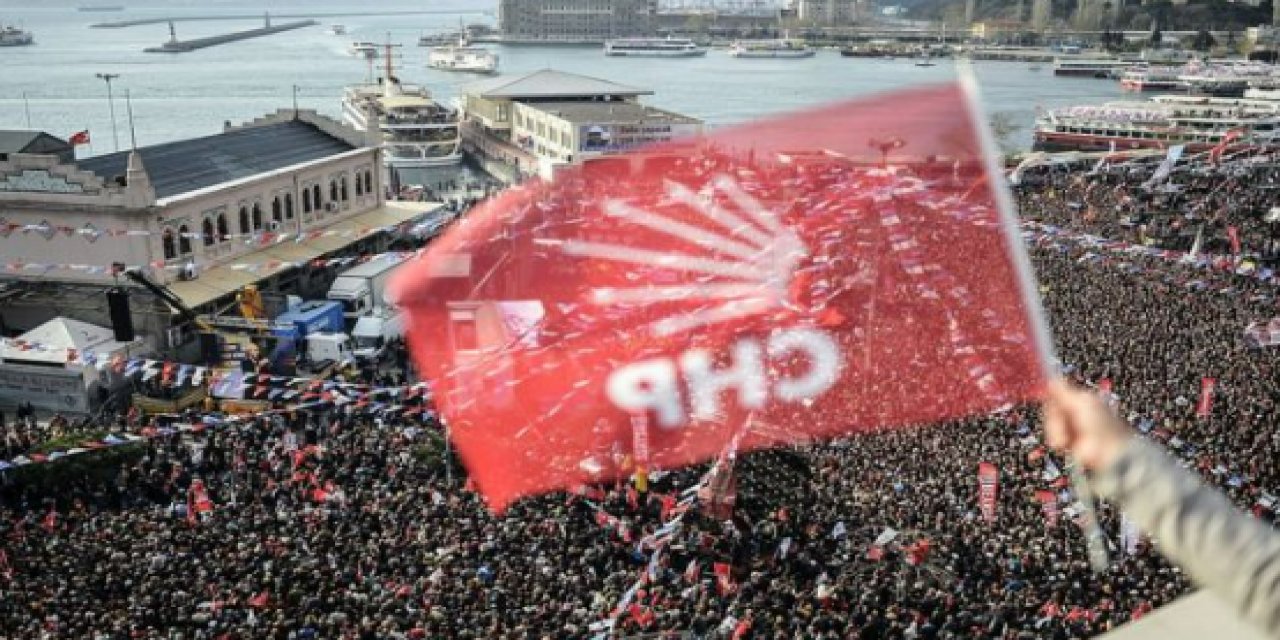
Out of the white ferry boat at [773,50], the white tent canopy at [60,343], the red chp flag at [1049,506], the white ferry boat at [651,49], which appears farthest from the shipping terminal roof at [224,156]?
the white ferry boat at [773,50]

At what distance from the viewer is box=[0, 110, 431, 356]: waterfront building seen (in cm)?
2105

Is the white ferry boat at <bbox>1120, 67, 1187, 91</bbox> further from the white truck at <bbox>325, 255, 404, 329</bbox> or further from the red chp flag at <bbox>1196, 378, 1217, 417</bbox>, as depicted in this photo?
the red chp flag at <bbox>1196, 378, 1217, 417</bbox>

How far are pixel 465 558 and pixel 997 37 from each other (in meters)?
135

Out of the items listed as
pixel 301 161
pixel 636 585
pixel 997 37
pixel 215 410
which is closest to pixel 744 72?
pixel 997 37

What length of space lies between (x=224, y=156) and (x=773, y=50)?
10558 centimetres

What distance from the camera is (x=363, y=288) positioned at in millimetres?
22438

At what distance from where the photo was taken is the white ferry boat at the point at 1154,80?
83.1 m

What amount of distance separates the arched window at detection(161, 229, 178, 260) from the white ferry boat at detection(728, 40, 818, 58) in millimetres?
108100

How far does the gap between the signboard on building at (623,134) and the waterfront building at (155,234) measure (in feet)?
40.9

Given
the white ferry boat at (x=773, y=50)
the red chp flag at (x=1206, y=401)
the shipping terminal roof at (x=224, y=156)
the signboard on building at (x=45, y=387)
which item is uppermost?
the white ferry boat at (x=773, y=50)

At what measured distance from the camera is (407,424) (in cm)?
1511

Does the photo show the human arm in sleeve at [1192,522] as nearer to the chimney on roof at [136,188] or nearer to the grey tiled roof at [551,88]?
the chimney on roof at [136,188]

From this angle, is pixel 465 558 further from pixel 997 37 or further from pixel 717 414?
pixel 997 37

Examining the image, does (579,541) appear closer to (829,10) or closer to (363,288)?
(363,288)
